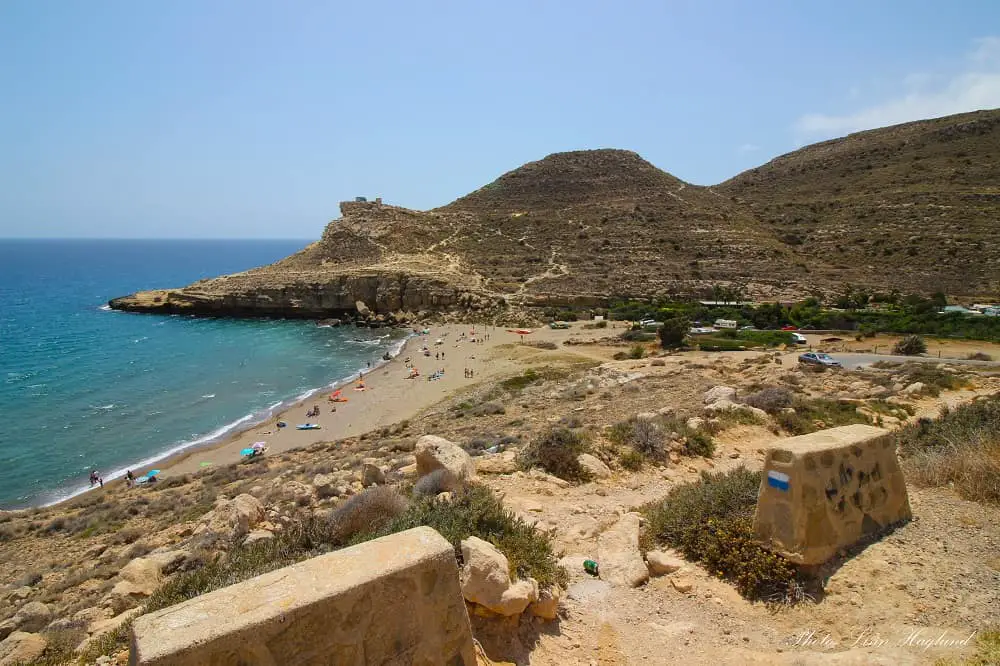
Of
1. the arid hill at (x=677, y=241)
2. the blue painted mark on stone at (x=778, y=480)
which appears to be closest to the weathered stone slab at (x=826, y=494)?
the blue painted mark on stone at (x=778, y=480)

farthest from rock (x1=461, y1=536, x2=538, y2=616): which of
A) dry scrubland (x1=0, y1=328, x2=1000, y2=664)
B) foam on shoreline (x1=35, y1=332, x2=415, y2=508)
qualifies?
foam on shoreline (x1=35, y1=332, x2=415, y2=508)

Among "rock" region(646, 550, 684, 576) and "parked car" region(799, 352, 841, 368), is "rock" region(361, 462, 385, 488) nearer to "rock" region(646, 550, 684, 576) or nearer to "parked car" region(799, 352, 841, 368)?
"rock" region(646, 550, 684, 576)

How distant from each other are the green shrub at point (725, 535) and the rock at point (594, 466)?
1.94 meters

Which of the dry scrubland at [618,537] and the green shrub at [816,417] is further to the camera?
the green shrub at [816,417]

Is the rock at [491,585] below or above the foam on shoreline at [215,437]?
above

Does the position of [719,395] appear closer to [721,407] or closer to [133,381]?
[721,407]

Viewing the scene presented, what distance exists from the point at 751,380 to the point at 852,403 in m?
4.88

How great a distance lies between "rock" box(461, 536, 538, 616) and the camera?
13.6 ft

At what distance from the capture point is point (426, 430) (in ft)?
56.1

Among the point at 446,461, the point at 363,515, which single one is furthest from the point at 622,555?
the point at 363,515

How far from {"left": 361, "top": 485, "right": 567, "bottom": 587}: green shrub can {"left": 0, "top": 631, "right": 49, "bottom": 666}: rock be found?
3.38 m

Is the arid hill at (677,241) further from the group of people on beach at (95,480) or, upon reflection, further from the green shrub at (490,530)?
the green shrub at (490,530)

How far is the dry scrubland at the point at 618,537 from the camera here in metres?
4.35

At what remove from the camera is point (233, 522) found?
25.4 feet
